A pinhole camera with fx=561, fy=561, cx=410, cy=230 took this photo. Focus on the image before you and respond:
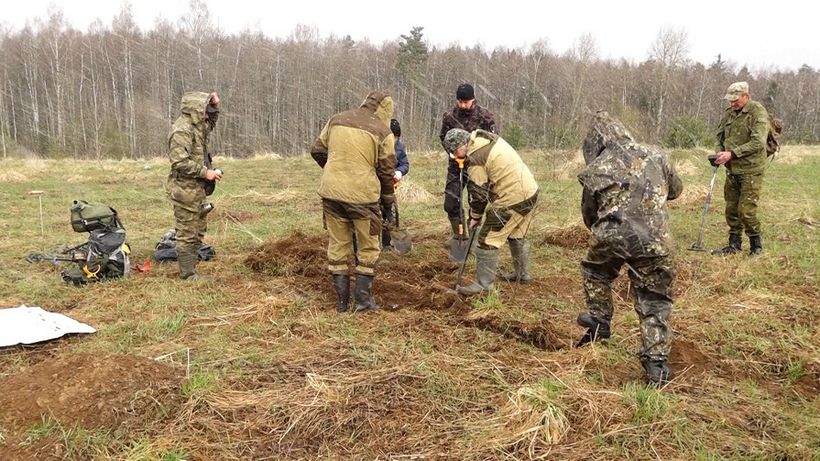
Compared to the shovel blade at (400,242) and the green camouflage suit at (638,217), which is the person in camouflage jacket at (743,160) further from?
the shovel blade at (400,242)

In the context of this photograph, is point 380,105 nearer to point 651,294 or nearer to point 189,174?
point 189,174

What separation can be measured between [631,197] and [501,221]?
5.82ft

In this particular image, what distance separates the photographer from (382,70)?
51000 mm

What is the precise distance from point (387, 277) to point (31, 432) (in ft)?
11.6

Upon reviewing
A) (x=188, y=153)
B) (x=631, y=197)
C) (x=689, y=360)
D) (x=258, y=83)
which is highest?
(x=258, y=83)

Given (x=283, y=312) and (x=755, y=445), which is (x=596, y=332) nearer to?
(x=755, y=445)

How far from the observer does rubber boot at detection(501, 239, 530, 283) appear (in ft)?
18.1

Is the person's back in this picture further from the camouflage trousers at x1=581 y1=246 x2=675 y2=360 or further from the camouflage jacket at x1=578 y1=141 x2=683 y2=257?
the camouflage trousers at x1=581 y1=246 x2=675 y2=360

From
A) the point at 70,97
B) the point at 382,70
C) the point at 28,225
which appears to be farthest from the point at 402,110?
the point at 28,225

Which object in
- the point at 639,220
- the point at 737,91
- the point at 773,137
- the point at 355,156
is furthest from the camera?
the point at 773,137

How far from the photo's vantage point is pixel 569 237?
7266 mm

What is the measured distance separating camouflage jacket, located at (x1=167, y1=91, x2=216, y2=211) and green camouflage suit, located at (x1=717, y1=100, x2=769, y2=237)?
19.3ft

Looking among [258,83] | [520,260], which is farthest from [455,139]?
[258,83]

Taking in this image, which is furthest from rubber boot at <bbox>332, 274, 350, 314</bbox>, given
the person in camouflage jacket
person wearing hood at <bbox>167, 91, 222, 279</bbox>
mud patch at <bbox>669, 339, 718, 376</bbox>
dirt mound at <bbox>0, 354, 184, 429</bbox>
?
the person in camouflage jacket
